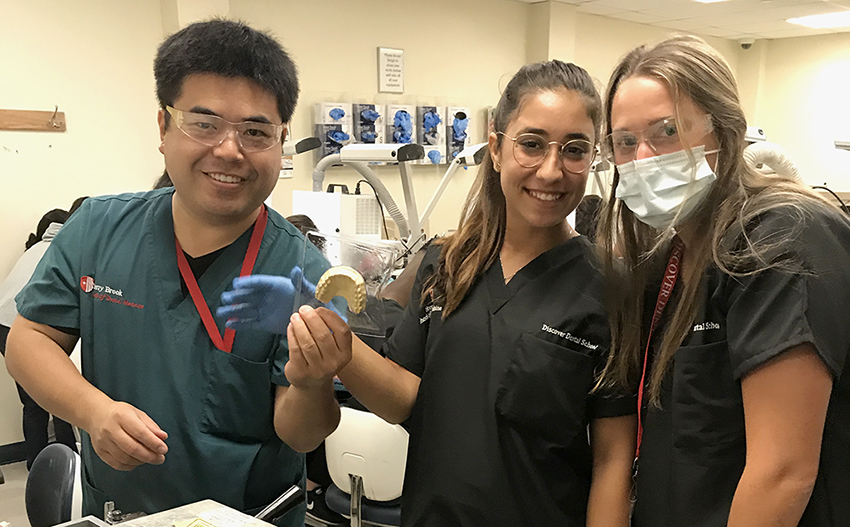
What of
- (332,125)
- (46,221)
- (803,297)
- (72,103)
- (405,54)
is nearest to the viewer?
(803,297)

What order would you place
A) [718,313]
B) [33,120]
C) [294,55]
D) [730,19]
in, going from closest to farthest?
[718,313]
[33,120]
[294,55]
[730,19]

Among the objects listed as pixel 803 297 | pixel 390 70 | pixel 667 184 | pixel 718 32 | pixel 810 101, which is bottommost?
pixel 803 297

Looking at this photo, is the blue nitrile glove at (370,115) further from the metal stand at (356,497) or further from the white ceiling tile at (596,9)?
the metal stand at (356,497)

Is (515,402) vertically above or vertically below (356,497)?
above

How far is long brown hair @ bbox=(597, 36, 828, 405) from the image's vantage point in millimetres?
1001

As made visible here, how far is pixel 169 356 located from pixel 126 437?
210 millimetres

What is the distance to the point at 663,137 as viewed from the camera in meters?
1.09

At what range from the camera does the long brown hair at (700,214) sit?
100cm

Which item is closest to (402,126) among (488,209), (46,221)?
(46,221)

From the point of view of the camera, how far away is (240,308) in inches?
47.3

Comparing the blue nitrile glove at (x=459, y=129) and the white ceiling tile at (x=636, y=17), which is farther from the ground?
the white ceiling tile at (x=636, y=17)

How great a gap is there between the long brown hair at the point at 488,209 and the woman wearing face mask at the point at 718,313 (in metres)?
0.12

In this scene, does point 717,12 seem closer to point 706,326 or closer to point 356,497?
point 356,497

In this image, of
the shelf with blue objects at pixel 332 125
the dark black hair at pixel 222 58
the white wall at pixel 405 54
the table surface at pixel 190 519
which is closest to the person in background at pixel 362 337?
the dark black hair at pixel 222 58
